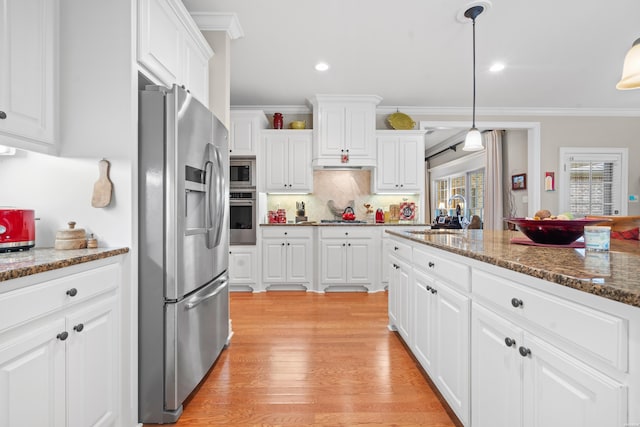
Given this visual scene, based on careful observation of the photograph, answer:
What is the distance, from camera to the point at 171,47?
198 centimetres

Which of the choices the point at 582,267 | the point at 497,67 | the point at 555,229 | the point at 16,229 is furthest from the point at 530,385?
the point at 497,67

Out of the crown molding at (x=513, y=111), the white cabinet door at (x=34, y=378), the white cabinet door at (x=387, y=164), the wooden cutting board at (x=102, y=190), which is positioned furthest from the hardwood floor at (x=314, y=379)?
the crown molding at (x=513, y=111)

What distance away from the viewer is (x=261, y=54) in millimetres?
3348

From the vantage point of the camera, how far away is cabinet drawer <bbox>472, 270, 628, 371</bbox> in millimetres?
702

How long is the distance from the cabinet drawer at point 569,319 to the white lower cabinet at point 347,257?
10.3 ft

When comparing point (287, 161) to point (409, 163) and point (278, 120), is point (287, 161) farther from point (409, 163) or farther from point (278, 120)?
point (409, 163)

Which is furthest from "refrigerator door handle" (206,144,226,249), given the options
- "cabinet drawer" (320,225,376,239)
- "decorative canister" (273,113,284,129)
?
"decorative canister" (273,113,284,129)

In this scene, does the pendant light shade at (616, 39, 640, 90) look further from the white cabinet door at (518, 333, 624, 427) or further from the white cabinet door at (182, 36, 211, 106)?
the white cabinet door at (182, 36, 211, 106)

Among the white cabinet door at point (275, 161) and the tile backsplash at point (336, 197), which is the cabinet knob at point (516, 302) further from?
the tile backsplash at point (336, 197)

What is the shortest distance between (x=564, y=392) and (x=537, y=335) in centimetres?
15

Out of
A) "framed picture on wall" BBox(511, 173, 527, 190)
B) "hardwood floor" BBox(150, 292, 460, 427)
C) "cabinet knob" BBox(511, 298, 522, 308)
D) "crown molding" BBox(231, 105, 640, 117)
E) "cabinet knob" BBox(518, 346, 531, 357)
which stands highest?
"crown molding" BBox(231, 105, 640, 117)

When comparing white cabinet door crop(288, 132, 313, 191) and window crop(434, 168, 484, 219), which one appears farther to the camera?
window crop(434, 168, 484, 219)

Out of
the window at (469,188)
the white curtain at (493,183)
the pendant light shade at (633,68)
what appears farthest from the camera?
the window at (469,188)

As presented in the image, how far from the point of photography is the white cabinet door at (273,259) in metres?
4.34
